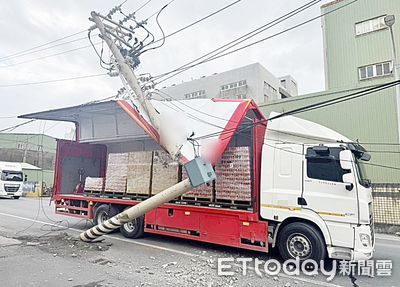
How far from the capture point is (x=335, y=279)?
5.80 meters

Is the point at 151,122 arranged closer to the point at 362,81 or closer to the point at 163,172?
the point at 163,172

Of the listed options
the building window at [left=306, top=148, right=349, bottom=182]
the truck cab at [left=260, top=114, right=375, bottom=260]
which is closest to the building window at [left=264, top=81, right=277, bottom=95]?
the truck cab at [left=260, top=114, right=375, bottom=260]

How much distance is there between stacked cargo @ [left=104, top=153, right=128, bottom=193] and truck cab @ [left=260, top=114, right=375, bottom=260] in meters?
4.53

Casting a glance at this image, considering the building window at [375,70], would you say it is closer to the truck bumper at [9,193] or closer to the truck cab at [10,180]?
the truck cab at [10,180]

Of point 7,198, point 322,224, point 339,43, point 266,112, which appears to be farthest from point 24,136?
point 322,224

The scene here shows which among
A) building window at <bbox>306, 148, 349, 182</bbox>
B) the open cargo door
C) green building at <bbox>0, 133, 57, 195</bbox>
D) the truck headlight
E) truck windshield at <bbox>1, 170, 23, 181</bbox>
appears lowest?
the truck headlight

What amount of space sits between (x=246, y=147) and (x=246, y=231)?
1.87m

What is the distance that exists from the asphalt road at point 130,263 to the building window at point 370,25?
15005mm

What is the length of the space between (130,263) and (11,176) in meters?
22.0

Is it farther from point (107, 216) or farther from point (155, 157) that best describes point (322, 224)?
point (107, 216)

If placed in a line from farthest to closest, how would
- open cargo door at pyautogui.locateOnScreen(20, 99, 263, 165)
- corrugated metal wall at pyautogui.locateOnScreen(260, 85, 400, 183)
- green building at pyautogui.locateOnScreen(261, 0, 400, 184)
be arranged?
1. green building at pyautogui.locateOnScreen(261, 0, 400, 184)
2. corrugated metal wall at pyautogui.locateOnScreen(260, 85, 400, 183)
3. open cargo door at pyautogui.locateOnScreen(20, 99, 263, 165)

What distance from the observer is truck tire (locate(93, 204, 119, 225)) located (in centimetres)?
982

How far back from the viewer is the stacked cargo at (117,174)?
9.75 metres

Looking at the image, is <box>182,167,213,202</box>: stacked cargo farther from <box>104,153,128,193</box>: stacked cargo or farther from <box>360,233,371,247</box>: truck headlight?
<box>360,233,371,247</box>: truck headlight
